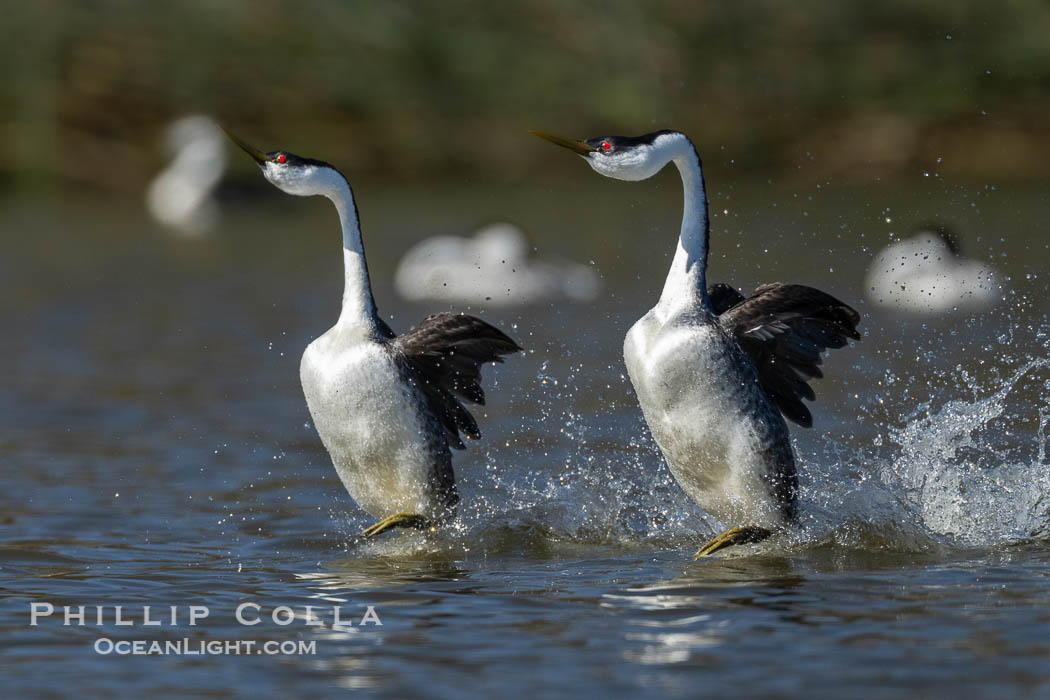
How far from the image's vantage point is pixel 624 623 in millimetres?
6391

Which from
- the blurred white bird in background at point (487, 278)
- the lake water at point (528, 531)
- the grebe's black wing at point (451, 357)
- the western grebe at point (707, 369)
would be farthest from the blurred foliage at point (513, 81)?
the western grebe at point (707, 369)

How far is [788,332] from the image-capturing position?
7.72 m

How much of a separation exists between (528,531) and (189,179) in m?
19.4

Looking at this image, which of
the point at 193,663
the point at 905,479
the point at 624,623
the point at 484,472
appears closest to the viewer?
the point at 193,663

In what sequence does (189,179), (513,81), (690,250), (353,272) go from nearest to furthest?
(690,250) < (353,272) < (189,179) < (513,81)

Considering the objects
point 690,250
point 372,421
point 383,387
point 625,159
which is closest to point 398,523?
point 372,421

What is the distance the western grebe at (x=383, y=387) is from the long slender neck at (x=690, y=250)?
1.03m

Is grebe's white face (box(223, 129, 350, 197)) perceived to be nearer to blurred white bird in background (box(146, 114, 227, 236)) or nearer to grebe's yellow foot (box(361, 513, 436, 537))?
grebe's yellow foot (box(361, 513, 436, 537))

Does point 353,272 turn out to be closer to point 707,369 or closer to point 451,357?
point 451,357

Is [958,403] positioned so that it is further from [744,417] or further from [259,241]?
[259,241]

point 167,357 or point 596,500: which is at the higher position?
point 167,357

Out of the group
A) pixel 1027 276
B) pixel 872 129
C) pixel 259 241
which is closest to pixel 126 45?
pixel 259 241

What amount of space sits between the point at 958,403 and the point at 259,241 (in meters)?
16.5

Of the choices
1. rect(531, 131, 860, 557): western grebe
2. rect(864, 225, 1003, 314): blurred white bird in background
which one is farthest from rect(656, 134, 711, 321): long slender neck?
rect(864, 225, 1003, 314): blurred white bird in background
